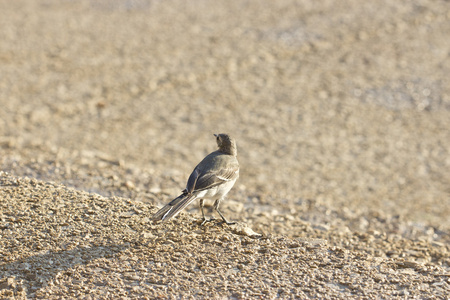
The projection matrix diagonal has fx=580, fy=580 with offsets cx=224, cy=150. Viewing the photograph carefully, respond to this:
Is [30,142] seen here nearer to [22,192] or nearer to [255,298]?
[22,192]

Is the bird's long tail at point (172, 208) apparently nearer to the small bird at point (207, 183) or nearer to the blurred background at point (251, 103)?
the small bird at point (207, 183)

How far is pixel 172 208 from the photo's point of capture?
17.8 feet

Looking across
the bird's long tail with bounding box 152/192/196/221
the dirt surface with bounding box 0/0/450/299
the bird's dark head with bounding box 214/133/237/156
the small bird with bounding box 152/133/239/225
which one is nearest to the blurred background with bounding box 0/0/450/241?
the dirt surface with bounding box 0/0/450/299

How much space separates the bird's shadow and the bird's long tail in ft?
1.68

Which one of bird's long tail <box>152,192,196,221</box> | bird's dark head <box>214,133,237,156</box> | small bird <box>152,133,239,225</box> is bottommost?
bird's long tail <box>152,192,196,221</box>

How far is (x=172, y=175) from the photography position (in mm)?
9406

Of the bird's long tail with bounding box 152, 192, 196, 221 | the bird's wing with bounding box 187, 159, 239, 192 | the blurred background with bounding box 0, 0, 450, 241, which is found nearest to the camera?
the bird's long tail with bounding box 152, 192, 196, 221

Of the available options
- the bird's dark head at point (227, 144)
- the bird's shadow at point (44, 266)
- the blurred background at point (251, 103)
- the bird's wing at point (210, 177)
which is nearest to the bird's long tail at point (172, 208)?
the bird's wing at point (210, 177)

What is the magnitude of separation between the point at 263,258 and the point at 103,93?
9.73 metres

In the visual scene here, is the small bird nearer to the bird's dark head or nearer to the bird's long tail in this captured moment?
the bird's long tail

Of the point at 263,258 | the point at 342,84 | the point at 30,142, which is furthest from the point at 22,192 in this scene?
the point at 342,84

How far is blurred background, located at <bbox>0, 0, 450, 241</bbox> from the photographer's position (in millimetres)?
9289

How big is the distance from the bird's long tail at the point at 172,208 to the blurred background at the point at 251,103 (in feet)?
6.42

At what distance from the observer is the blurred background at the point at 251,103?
9289 mm
